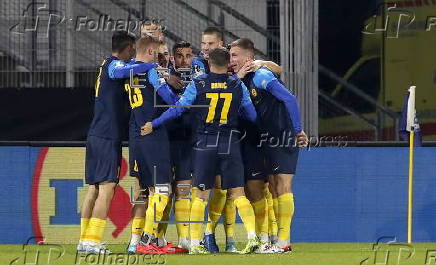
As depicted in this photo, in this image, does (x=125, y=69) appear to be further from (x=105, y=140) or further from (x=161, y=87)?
(x=105, y=140)

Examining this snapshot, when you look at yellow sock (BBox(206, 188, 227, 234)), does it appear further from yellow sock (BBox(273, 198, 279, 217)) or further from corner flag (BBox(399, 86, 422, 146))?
corner flag (BBox(399, 86, 422, 146))

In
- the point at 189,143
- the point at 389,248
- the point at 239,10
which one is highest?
the point at 239,10

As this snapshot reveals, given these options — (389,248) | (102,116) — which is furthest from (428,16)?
(102,116)

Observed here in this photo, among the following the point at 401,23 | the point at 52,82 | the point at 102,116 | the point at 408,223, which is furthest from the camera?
the point at 401,23

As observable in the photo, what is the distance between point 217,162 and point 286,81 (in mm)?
3415

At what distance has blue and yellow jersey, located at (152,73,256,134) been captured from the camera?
1360 cm

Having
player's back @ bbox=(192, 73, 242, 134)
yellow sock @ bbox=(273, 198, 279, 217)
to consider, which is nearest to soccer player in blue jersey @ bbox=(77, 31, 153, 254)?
player's back @ bbox=(192, 73, 242, 134)

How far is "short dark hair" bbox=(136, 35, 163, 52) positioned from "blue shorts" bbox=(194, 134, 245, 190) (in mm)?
951

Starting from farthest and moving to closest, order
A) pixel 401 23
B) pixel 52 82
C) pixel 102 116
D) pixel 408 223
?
pixel 401 23, pixel 52 82, pixel 408 223, pixel 102 116

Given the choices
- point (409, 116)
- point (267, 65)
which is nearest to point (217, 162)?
point (267, 65)

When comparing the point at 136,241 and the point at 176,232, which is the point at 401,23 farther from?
the point at 136,241

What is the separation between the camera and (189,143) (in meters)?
14.3

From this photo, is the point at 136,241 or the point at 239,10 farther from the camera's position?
the point at 239,10

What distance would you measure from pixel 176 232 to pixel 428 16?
237 inches
